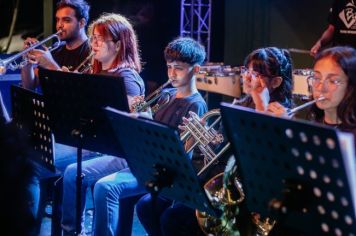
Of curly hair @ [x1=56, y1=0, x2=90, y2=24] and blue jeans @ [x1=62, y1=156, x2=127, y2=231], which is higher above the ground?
curly hair @ [x1=56, y1=0, x2=90, y2=24]

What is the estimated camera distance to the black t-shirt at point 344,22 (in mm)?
5414

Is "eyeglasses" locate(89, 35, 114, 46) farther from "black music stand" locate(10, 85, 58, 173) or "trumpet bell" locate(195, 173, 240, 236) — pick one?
"trumpet bell" locate(195, 173, 240, 236)

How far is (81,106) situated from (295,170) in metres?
1.34

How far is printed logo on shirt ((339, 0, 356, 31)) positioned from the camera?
17.7 feet

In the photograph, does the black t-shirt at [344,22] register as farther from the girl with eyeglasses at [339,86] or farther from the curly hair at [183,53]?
the girl with eyeglasses at [339,86]

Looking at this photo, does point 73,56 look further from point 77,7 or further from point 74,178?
point 74,178

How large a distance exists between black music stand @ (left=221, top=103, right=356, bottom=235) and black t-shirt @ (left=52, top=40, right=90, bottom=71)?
232 centimetres

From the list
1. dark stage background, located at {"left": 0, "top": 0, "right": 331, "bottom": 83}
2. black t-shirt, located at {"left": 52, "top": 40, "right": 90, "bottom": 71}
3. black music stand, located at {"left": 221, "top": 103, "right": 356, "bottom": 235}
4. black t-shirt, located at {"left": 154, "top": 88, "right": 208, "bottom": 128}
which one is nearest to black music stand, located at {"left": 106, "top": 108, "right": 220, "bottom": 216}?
black music stand, located at {"left": 221, "top": 103, "right": 356, "bottom": 235}

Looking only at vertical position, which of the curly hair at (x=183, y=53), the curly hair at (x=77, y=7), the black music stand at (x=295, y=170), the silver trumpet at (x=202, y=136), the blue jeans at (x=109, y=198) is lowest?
the blue jeans at (x=109, y=198)

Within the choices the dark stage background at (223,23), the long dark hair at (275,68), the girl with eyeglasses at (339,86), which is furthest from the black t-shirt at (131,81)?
the dark stage background at (223,23)

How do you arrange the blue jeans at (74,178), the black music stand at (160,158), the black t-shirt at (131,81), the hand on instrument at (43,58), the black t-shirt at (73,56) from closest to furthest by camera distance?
the black music stand at (160,158) < the blue jeans at (74,178) < the black t-shirt at (131,81) < the hand on instrument at (43,58) < the black t-shirt at (73,56)

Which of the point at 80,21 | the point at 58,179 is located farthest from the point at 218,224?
the point at 80,21

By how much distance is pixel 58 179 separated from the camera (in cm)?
373

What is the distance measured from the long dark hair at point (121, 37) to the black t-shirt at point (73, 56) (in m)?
0.52
